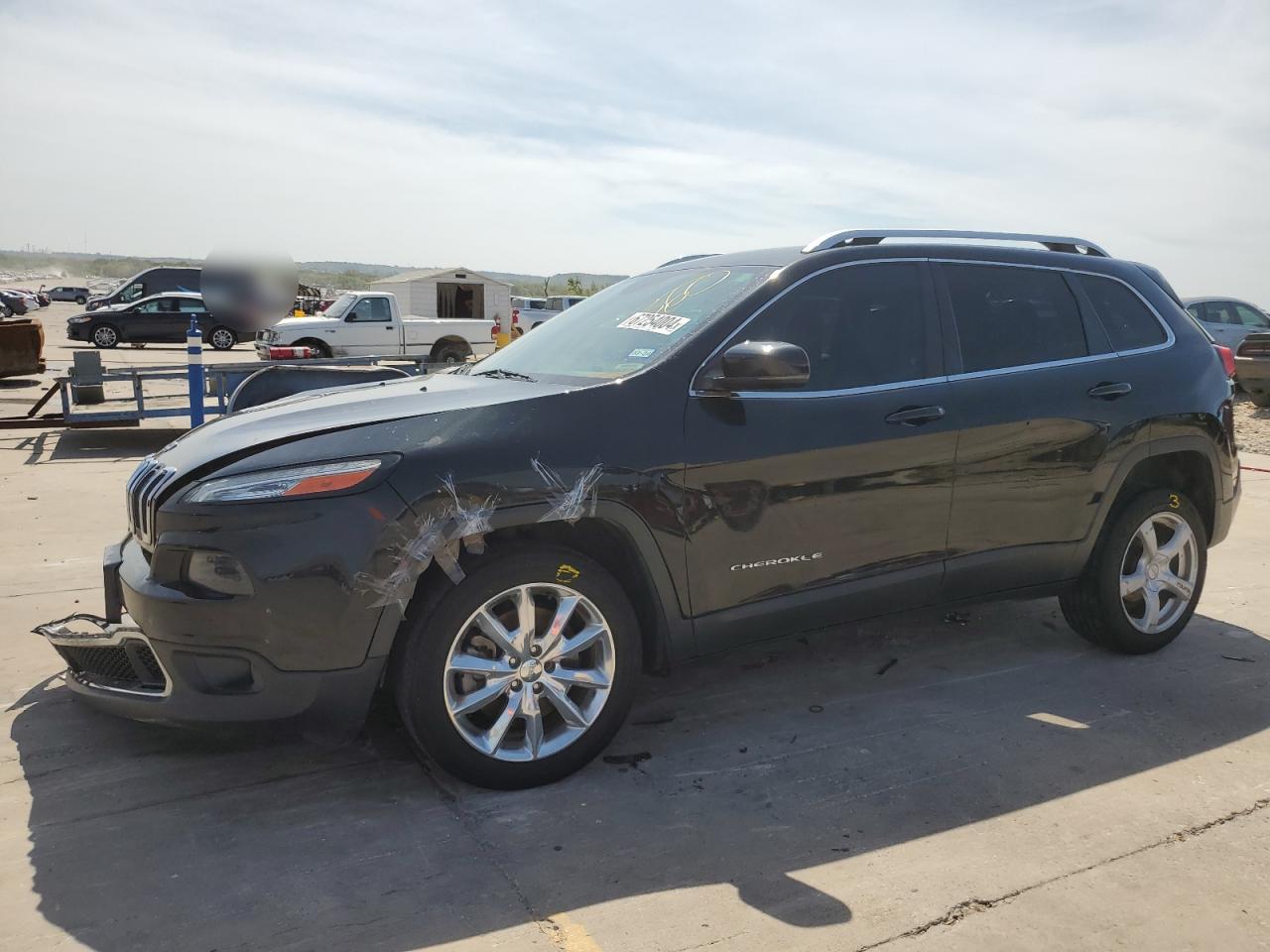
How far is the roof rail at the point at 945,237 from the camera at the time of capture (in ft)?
13.1

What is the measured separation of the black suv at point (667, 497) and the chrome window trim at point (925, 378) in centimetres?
1

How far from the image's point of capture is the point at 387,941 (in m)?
2.56

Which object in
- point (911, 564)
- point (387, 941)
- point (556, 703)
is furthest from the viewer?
point (911, 564)

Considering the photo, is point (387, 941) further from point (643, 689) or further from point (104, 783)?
point (643, 689)

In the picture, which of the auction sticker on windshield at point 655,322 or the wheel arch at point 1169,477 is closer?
the auction sticker on windshield at point 655,322

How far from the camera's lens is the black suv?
3016mm

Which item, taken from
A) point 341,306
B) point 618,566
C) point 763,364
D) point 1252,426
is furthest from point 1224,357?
point 341,306

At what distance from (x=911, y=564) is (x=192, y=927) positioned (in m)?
2.69

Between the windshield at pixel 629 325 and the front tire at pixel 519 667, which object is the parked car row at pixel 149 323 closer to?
the windshield at pixel 629 325

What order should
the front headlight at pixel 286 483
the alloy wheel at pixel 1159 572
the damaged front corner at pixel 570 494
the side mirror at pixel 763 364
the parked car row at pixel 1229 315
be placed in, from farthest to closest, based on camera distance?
the parked car row at pixel 1229 315, the alloy wheel at pixel 1159 572, the side mirror at pixel 763 364, the damaged front corner at pixel 570 494, the front headlight at pixel 286 483

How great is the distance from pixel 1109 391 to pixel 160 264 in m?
35.3

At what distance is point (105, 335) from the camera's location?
97.3 ft

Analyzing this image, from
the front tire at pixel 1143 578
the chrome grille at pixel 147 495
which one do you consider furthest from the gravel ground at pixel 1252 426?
the chrome grille at pixel 147 495

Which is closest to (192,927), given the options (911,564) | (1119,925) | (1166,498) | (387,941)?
(387,941)
